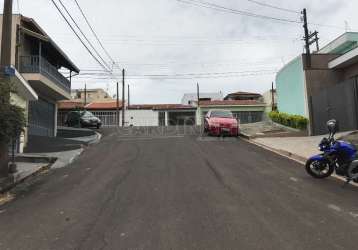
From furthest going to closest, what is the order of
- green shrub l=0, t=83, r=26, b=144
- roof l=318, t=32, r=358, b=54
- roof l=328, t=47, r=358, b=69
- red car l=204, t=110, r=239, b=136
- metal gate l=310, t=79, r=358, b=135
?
1. roof l=318, t=32, r=358, b=54
2. red car l=204, t=110, r=239, b=136
3. roof l=328, t=47, r=358, b=69
4. metal gate l=310, t=79, r=358, b=135
5. green shrub l=0, t=83, r=26, b=144

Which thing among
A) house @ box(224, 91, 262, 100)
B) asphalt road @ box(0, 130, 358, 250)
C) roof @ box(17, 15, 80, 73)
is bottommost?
asphalt road @ box(0, 130, 358, 250)

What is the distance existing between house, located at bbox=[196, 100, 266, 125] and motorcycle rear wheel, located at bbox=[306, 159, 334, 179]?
4217cm

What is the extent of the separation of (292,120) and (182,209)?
18016 mm

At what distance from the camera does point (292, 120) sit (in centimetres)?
2375

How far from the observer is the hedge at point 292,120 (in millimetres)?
22750

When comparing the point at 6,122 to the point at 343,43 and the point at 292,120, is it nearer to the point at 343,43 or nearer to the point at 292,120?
the point at 292,120

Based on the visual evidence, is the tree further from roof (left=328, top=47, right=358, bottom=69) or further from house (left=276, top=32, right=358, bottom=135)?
roof (left=328, top=47, right=358, bottom=69)

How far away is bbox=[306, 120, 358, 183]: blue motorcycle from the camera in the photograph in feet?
30.6

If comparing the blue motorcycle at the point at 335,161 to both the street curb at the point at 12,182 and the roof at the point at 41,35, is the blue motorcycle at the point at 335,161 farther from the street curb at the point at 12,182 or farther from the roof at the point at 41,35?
the roof at the point at 41,35

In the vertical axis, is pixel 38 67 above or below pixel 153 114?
above

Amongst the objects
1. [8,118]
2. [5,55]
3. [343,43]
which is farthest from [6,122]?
[343,43]

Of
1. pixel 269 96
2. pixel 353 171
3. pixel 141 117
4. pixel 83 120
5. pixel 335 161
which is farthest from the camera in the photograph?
pixel 269 96

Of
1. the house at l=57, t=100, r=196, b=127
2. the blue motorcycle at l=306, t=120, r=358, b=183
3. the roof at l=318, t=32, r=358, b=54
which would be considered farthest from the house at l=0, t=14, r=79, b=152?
the house at l=57, t=100, r=196, b=127

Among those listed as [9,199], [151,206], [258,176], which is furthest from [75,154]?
[151,206]
